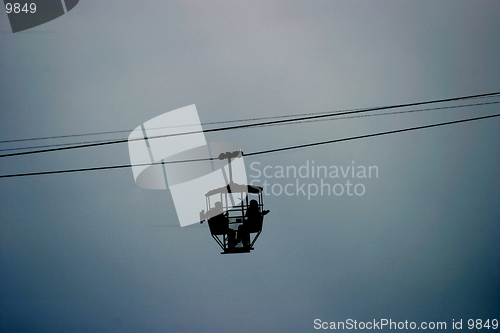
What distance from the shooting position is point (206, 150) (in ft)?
34.6

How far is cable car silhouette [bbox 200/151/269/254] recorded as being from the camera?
7.95m

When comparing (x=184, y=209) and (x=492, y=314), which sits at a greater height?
(x=184, y=209)

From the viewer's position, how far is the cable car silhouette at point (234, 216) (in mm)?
7945

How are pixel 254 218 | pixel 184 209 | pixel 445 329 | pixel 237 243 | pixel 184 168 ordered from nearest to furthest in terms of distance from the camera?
1. pixel 254 218
2. pixel 237 243
3. pixel 184 168
4. pixel 184 209
5. pixel 445 329

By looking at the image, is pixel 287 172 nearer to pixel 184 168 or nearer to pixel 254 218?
pixel 184 168

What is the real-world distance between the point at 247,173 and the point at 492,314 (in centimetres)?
1752

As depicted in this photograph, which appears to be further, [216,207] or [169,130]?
[169,130]

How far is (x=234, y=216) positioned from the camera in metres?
8.22

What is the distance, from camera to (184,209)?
18.6 metres

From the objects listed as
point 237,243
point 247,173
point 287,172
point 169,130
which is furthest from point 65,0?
point 287,172

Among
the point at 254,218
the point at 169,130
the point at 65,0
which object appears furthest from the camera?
the point at 65,0

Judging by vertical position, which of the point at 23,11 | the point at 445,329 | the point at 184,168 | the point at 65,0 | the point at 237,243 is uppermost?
the point at 65,0

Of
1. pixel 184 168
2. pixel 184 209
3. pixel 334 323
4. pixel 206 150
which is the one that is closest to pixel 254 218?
pixel 206 150

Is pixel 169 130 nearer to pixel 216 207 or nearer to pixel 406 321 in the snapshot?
pixel 216 207
